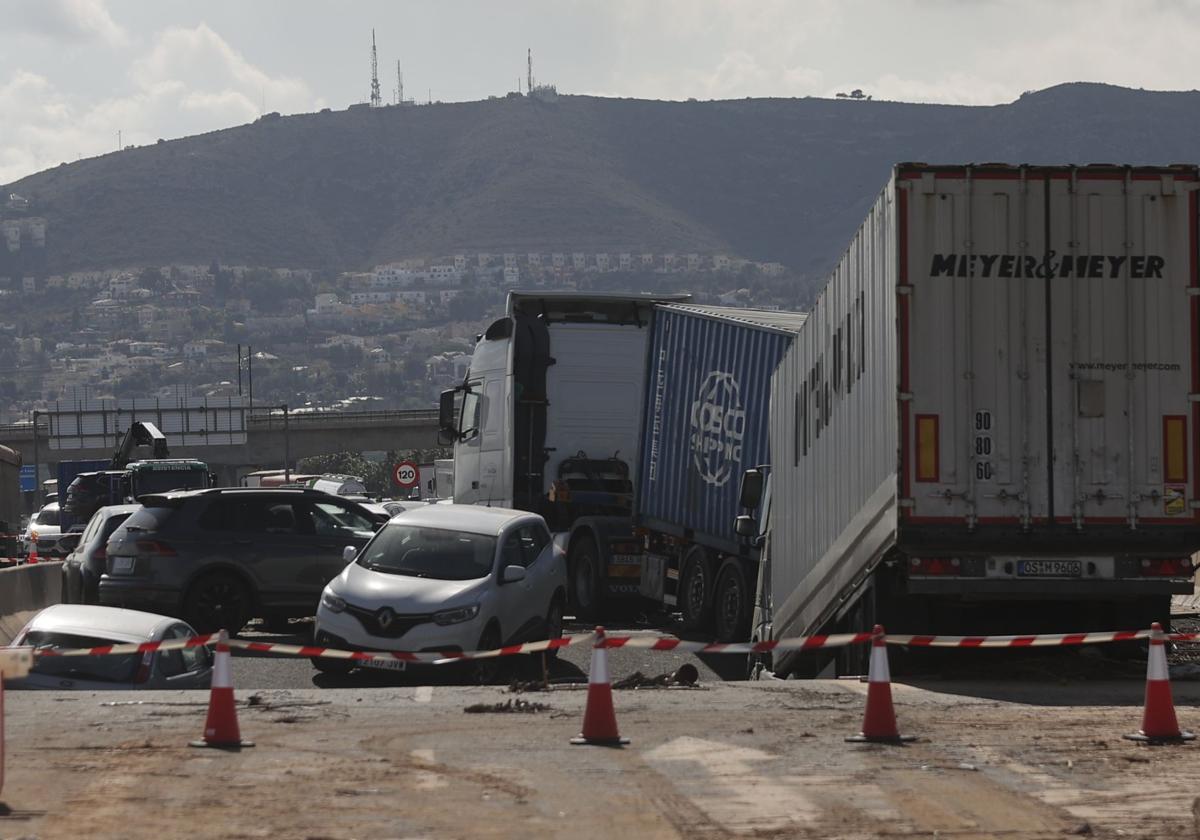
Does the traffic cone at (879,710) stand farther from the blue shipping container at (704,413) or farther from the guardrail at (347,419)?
the guardrail at (347,419)

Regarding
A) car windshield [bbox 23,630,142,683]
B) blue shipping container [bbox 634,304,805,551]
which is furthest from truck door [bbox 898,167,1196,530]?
blue shipping container [bbox 634,304,805,551]

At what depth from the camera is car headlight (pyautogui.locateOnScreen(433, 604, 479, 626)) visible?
16797 millimetres

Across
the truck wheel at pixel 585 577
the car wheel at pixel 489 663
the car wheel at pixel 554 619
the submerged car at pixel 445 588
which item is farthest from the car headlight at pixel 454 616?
the truck wheel at pixel 585 577

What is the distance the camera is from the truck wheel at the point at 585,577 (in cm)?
2542

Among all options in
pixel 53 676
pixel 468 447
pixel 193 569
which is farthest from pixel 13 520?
pixel 53 676

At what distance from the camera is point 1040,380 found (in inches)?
539

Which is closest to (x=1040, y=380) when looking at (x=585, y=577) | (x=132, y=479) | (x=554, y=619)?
(x=554, y=619)

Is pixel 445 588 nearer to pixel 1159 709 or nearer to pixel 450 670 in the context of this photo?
pixel 450 670

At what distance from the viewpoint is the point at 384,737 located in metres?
11.8

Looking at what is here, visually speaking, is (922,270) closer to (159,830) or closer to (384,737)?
(384,737)

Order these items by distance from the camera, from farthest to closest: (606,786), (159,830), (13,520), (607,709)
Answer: (13,520) → (607,709) → (606,786) → (159,830)

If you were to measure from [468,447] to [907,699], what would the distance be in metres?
15.5

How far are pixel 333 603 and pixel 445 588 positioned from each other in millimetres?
1032

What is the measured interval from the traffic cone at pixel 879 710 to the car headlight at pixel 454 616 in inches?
231
